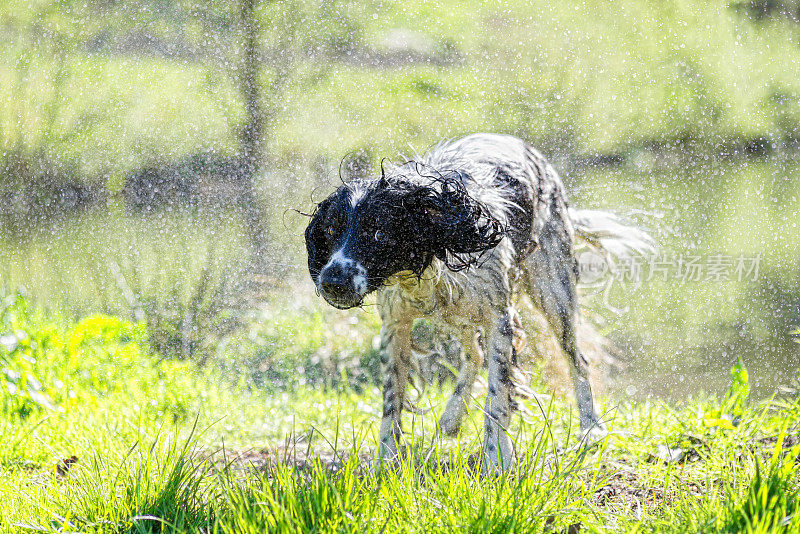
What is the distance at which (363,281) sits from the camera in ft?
9.42

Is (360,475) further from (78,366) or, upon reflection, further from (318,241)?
(78,366)

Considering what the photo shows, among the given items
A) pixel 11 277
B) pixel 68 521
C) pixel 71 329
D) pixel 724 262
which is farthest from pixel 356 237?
pixel 724 262

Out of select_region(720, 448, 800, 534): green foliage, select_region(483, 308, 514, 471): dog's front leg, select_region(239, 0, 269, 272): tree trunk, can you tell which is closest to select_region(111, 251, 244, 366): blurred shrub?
select_region(239, 0, 269, 272): tree trunk

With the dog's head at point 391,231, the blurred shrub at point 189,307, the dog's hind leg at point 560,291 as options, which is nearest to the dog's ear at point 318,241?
the dog's head at point 391,231

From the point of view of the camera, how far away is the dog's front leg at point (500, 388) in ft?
10.2

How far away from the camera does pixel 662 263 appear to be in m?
8.30

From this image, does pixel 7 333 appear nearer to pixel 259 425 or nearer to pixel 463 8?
pixel 259 425

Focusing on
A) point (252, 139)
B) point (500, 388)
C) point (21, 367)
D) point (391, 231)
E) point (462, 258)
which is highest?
point (252, 139)

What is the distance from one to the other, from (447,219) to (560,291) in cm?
122

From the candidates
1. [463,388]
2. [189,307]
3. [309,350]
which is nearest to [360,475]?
[463,388]

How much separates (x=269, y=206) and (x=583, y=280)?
3354 millimetres

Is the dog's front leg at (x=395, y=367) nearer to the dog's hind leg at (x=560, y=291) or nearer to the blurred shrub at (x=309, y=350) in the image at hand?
the dog's hind leg at (x=560, y=291)

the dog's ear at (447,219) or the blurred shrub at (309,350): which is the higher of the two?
the dog's ear at (447,219)

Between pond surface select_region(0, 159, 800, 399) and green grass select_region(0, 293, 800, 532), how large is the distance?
227 centimetres
